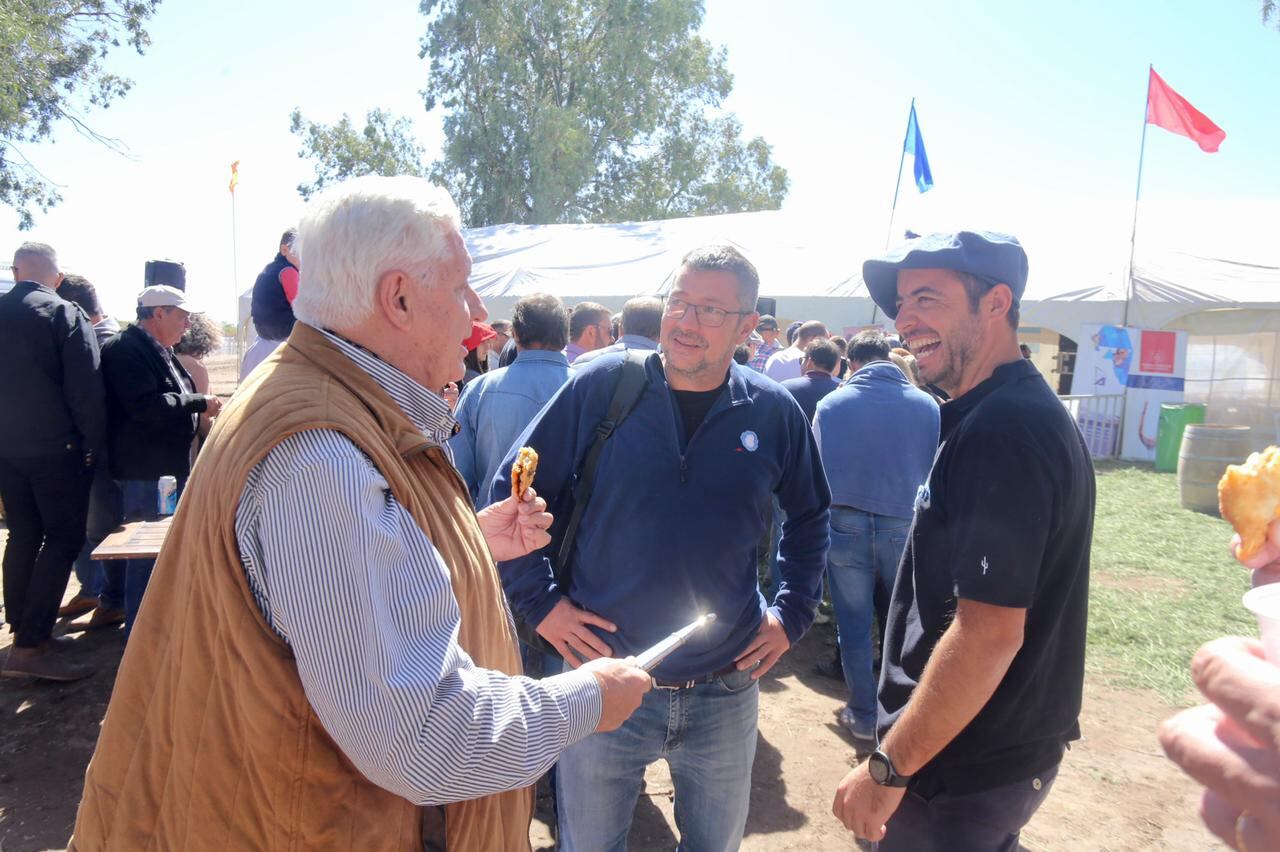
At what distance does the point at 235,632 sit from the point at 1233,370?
17.9 m

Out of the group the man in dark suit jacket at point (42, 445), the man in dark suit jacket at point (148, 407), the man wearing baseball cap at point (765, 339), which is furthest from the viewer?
the man wearing baseball cap at point (765, 339)

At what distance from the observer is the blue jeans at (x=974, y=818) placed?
186cm

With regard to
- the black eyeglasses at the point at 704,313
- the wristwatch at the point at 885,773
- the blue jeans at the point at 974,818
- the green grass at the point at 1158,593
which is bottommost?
the green grass at the point at 1158,593

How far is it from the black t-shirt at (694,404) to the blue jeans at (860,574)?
8.00 feet

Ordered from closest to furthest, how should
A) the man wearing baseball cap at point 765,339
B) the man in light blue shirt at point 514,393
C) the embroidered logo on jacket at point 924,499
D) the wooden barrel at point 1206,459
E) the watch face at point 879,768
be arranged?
the watch face at point 879,768, the embroidered logo on jacket at point 924,499, the man in light blue shirt at point 514,393, the man wearing baseball cap at point 765,339, the wooden barrel at point 1206,459

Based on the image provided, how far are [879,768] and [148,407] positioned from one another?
181 inches

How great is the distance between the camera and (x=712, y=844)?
2.45 metres

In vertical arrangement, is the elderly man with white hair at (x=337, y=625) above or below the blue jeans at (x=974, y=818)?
above

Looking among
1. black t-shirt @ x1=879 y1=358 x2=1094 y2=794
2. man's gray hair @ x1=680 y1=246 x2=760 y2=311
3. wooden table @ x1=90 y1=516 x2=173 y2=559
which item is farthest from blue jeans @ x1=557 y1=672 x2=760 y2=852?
wooden table @ x1=90 y1=516 x2=173 y2=559

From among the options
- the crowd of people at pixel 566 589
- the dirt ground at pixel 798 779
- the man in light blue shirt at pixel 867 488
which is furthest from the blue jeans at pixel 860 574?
the crowd of people at pixel 566 589

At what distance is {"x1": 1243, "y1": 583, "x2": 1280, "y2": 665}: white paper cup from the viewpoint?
0.76 metres

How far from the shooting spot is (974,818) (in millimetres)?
1862

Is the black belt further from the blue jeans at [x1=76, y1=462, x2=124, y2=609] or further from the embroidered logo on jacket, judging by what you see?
the blue jeans at [x1=76, y1=462, x2=124, y2=609]

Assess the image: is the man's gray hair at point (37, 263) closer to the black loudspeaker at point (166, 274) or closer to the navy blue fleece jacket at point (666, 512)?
the black loudspeaker at point (166, 274)
